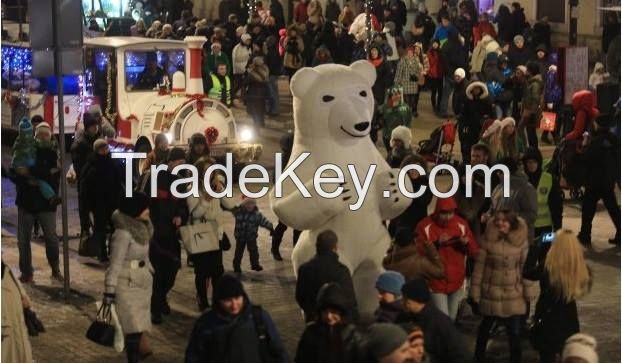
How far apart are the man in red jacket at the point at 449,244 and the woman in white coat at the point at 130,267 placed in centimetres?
226

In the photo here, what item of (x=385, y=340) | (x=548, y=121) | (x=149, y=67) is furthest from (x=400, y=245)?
(x=548, y=121)

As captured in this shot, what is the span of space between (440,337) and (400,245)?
117 inches

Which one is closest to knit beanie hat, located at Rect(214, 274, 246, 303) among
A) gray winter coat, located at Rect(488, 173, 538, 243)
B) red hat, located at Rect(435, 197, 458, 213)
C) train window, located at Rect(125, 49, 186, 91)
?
red hat, located at Rect(435, 197, 458, 213)

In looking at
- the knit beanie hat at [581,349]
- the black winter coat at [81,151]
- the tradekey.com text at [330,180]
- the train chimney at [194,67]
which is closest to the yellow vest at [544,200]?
the tradekey.com text at [330,180]

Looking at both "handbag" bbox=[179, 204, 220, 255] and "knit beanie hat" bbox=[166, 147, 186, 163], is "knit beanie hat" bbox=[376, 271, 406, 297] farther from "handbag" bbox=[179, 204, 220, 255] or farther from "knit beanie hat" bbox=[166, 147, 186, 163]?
"knit beanie hat" bbox=[166, 147, 186, 163]

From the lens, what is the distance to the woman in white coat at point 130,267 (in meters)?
13.3

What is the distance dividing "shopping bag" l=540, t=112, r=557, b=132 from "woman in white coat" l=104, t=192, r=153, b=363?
13.5 metres

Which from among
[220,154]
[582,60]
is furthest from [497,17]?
[220,154]

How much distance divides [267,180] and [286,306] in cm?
717

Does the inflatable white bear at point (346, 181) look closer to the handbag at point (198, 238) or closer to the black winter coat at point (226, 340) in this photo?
the handbag at point (198, 238)

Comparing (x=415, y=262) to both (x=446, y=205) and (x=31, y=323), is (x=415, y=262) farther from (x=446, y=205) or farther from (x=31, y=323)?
(x=31, y=323)

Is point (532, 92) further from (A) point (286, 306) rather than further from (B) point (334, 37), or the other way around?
(A) point (286, 306)

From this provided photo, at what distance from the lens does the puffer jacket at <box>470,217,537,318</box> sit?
13453 mm

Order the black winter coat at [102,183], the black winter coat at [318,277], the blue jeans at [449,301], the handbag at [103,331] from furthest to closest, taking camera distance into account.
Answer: the black winter coat at [102,183], the blue jeans at [449,301], the handbag at [103,331], the black winter coat at [318,277]
